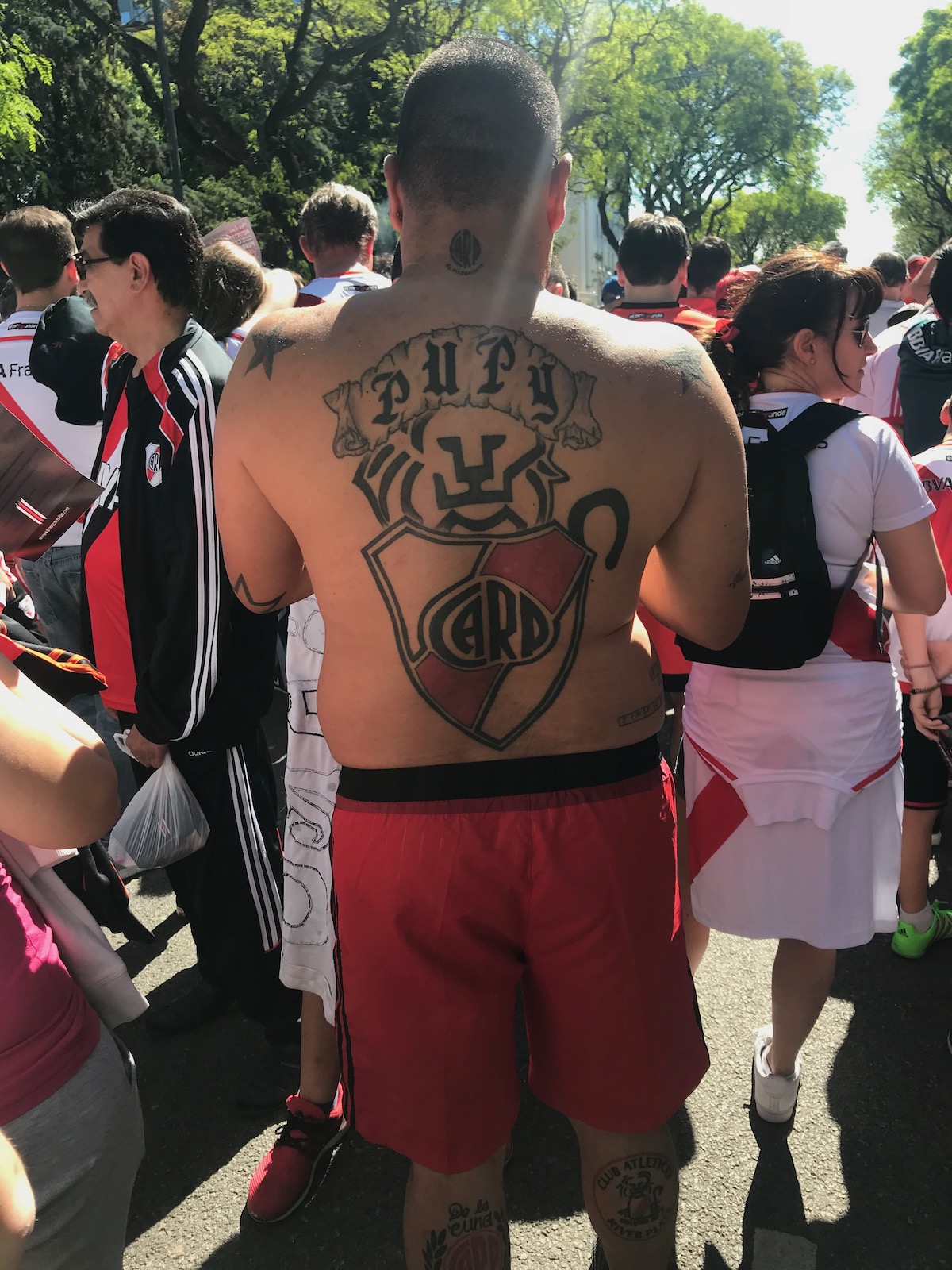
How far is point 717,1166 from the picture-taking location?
2156 millimetres

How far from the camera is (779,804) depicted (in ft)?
6.66

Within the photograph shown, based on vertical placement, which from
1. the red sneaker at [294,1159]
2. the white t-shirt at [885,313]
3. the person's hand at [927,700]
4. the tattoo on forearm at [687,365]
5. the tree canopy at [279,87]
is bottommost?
the red sneaker at [294,1159]

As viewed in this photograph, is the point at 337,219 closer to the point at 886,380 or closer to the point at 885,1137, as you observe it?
the point at 886,380

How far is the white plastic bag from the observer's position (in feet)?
7.18

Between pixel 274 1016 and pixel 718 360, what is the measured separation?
6.69ft

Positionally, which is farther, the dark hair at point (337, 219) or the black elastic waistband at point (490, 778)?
the dark hair at point (337, 219)

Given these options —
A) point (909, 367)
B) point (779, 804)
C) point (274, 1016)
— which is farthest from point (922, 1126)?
point (909, 367)

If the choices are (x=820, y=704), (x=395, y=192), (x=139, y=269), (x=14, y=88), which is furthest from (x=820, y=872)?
(x=14, y=88)

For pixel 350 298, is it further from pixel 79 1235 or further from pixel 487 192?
pixel 79 1235

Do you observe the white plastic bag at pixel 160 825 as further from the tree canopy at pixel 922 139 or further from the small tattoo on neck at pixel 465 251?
the tree canopy at pixel 922 139

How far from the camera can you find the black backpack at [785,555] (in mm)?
1853

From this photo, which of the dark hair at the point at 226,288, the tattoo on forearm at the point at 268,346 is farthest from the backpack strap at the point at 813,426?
the dark hair at the point at 226,288

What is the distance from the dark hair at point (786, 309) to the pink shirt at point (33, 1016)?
1665 millimetres

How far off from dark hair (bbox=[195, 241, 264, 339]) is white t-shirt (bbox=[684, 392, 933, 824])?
6.40 feet
